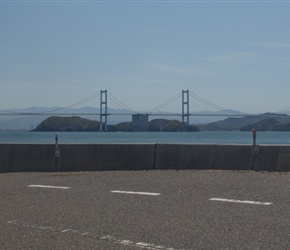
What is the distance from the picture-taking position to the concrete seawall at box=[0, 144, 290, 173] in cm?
1364

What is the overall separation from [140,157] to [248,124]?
89.5 m

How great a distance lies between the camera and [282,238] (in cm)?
668

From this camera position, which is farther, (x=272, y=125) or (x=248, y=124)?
(x=248, y=124)

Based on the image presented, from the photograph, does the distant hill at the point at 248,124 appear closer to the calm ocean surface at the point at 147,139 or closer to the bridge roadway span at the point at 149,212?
the calm ocean surface at the point at 147,139

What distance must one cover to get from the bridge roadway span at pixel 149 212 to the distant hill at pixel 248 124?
65.7m

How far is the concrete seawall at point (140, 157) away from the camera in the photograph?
44.8ft

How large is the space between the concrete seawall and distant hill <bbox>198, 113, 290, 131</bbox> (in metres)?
62.4

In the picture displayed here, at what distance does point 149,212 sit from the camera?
27.8ft

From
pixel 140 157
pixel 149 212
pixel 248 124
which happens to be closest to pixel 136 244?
pixel 149 212

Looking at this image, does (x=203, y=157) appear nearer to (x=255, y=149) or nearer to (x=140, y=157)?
(x=255, y=149)

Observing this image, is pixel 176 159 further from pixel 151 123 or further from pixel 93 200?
pixel 151 123

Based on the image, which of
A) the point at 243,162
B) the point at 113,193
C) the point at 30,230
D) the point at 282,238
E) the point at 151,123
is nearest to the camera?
the point at 282,238

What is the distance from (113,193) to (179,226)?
312cm

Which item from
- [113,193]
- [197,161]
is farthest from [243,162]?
[113,193]
